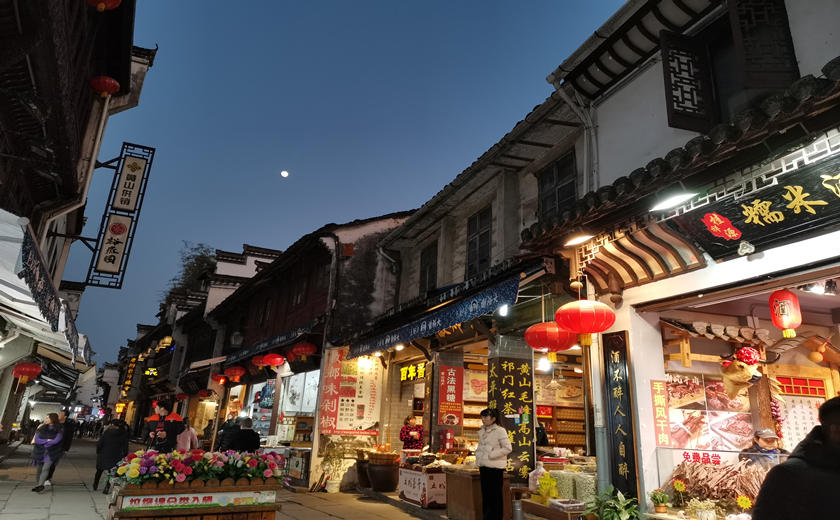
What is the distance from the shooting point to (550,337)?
25.8 feet

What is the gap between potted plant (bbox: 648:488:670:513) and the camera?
19.7 feet

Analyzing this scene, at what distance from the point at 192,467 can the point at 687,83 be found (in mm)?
7889

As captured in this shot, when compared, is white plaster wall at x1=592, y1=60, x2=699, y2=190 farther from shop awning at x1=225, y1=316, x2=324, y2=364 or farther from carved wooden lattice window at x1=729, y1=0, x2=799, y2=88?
shop awning at x1=225, y1=316, x2=324, y2=364

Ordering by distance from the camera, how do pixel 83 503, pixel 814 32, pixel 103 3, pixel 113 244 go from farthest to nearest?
pixel 113 244
pixel 83 503
pixel 103 3
pixel 814 32

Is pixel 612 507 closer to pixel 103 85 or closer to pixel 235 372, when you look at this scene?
pixel 103 85

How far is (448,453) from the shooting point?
37.4 ft

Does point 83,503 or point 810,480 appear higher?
point 810,480

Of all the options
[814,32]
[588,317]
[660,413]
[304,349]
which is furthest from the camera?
[304,349]

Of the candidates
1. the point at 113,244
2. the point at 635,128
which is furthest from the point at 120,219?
the point at 635,128

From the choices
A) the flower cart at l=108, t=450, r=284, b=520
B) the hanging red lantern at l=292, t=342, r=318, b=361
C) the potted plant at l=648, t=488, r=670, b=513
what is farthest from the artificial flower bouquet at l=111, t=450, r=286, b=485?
the hanging red lantern at l=292, t=342, r=318, b=361

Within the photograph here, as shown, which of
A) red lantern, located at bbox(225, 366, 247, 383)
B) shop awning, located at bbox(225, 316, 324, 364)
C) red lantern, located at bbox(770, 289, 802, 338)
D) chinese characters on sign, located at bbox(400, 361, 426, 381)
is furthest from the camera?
red lantern, located at bbox(225, 366, 247, 383)

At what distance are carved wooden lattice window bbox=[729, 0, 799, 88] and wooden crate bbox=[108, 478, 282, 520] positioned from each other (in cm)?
742

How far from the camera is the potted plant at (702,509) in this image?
5750 mm

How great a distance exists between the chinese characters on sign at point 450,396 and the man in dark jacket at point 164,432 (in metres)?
6.02
